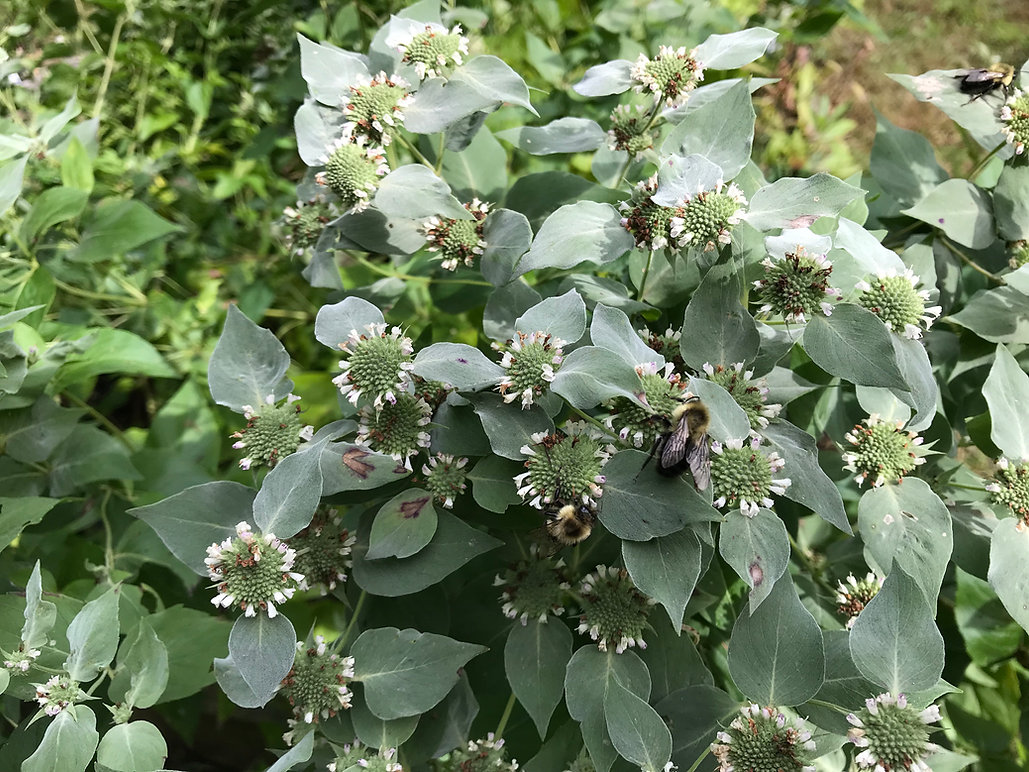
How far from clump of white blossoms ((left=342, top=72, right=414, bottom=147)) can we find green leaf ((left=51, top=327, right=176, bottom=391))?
33.0 inches

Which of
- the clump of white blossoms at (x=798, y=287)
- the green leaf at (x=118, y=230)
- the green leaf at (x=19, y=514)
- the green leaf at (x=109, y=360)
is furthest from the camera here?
the green leaf at (x=118, y=230)

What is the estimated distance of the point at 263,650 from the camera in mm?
1134

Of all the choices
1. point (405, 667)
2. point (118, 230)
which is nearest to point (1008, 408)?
point (405, 667)

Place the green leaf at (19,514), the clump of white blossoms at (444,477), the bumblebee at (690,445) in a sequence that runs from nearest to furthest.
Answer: the bumblebee at (690,445), the clump of white blossoms at (444,477), the green leaf at (19,514)

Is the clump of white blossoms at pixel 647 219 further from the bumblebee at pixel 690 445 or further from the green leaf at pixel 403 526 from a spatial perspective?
the green leaf at pixel 403 526

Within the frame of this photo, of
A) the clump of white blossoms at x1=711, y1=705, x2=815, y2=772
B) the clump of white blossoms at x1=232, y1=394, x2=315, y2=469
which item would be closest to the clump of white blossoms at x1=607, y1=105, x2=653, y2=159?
the clump of white blossoms at x1=232, y1=394, x2=315, y2=469

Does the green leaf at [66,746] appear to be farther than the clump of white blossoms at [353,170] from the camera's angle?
No

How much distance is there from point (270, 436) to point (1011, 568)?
4.31 ft

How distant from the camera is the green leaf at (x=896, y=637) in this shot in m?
1.01

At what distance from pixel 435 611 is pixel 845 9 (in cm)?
220

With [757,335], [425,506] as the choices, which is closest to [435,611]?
[425,506]

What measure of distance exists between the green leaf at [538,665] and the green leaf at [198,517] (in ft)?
1.82

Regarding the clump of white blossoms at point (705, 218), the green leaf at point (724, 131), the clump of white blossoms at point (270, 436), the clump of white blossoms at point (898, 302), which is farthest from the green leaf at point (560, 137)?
the clump of white blossoms at point (270, 436)

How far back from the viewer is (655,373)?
111 cm
